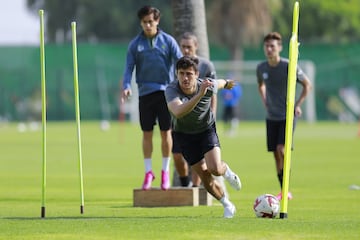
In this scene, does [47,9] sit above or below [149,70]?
above

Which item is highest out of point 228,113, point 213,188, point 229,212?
point 228,113

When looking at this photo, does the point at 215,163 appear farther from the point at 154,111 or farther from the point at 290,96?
the point at 154,111

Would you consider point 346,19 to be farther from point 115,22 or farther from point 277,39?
point 277,39

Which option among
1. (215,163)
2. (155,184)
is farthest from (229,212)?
(155,184)

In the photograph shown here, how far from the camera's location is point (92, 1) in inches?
3002

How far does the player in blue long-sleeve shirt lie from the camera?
15773mm

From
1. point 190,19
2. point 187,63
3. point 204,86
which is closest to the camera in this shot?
point 204,86

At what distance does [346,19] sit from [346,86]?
12.9 meters

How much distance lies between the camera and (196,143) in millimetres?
13594

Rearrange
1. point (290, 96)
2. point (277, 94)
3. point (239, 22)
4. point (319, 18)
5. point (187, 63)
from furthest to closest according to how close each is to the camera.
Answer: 1. point (319, 18)
2. point (239, 22)
3. point (277, 94)
4. point (187, 63)
5. point (290, 96)

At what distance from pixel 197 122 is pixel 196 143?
1.03 feet

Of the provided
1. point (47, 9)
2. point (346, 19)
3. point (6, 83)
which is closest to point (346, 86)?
point (346, 19)

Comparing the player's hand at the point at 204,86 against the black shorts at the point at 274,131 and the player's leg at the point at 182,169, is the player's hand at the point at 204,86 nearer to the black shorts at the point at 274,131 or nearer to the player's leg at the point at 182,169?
the player's leg at the point at 182,169

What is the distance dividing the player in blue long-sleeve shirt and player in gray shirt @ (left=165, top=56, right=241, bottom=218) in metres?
2.12
